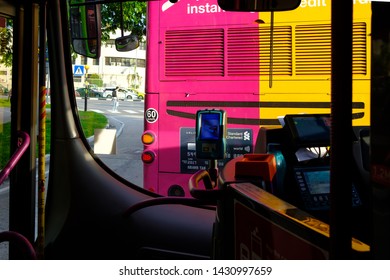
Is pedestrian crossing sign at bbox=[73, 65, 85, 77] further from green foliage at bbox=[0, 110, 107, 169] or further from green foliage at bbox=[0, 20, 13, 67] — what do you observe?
green foliage at bbox=[0, 20, 13, 67]

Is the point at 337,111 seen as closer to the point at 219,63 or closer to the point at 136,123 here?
the point at 219,63

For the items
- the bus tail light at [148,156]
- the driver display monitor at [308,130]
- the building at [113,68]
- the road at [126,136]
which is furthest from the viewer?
the bus tail light at [148,156]

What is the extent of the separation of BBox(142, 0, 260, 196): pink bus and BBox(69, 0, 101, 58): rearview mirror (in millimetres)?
1643

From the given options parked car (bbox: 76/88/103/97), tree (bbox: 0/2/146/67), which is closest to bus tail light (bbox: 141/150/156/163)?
parked car (bbox: 76/88/103/97)

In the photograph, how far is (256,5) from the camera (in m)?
1.60

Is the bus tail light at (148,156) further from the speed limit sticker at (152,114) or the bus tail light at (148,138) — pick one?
the speed limit sticker at (152,114)

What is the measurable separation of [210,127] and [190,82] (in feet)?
4.32

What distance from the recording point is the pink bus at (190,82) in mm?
4074

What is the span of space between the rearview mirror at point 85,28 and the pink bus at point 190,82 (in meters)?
1.64

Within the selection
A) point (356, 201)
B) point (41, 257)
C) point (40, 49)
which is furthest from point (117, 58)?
point (356, 201)

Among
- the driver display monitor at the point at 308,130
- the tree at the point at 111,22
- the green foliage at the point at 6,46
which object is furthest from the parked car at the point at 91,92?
the driver display monitor at the point at 308,130

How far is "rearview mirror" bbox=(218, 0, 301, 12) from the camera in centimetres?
155

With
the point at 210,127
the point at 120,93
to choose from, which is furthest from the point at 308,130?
the point at 120,93
